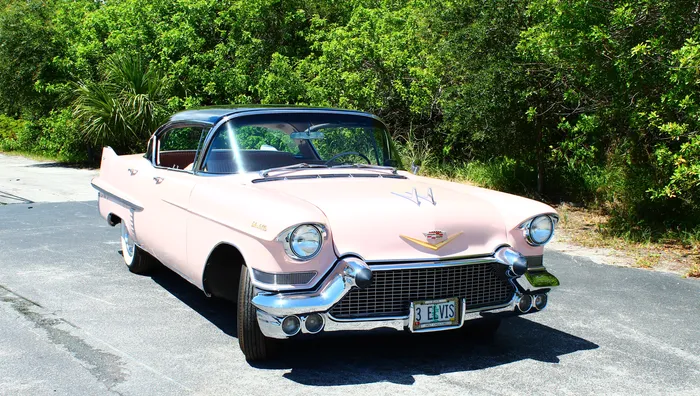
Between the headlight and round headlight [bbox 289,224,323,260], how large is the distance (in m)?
1.41

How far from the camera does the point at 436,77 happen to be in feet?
44.7

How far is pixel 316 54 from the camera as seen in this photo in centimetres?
1755

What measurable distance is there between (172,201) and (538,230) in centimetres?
261

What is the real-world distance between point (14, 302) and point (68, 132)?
14.0 m

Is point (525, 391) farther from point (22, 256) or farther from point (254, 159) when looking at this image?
point (22, 256)

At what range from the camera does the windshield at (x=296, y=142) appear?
5.50m

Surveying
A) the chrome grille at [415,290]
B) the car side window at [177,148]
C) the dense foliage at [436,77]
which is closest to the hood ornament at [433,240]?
the chrome grille at [415,290]

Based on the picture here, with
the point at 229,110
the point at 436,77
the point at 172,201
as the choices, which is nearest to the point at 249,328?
the point at 172,201

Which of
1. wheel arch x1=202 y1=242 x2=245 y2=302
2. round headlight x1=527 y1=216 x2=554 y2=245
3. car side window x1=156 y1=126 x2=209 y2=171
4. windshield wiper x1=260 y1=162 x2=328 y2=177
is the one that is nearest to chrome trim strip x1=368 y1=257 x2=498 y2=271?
round headlight x1=527 y1=216 x2=554 y2=245

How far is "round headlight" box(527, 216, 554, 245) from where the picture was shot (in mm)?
4832

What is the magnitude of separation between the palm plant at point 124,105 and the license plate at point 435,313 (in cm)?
1439

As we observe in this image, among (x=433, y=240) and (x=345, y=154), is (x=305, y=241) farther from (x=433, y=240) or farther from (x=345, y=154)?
(x=345, y=154)

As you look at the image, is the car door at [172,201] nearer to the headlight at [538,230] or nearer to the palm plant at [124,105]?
the headlight at [538,230]

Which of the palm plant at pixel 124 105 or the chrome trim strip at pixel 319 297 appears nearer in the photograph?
the chrome trim strip at pixel 319 297
